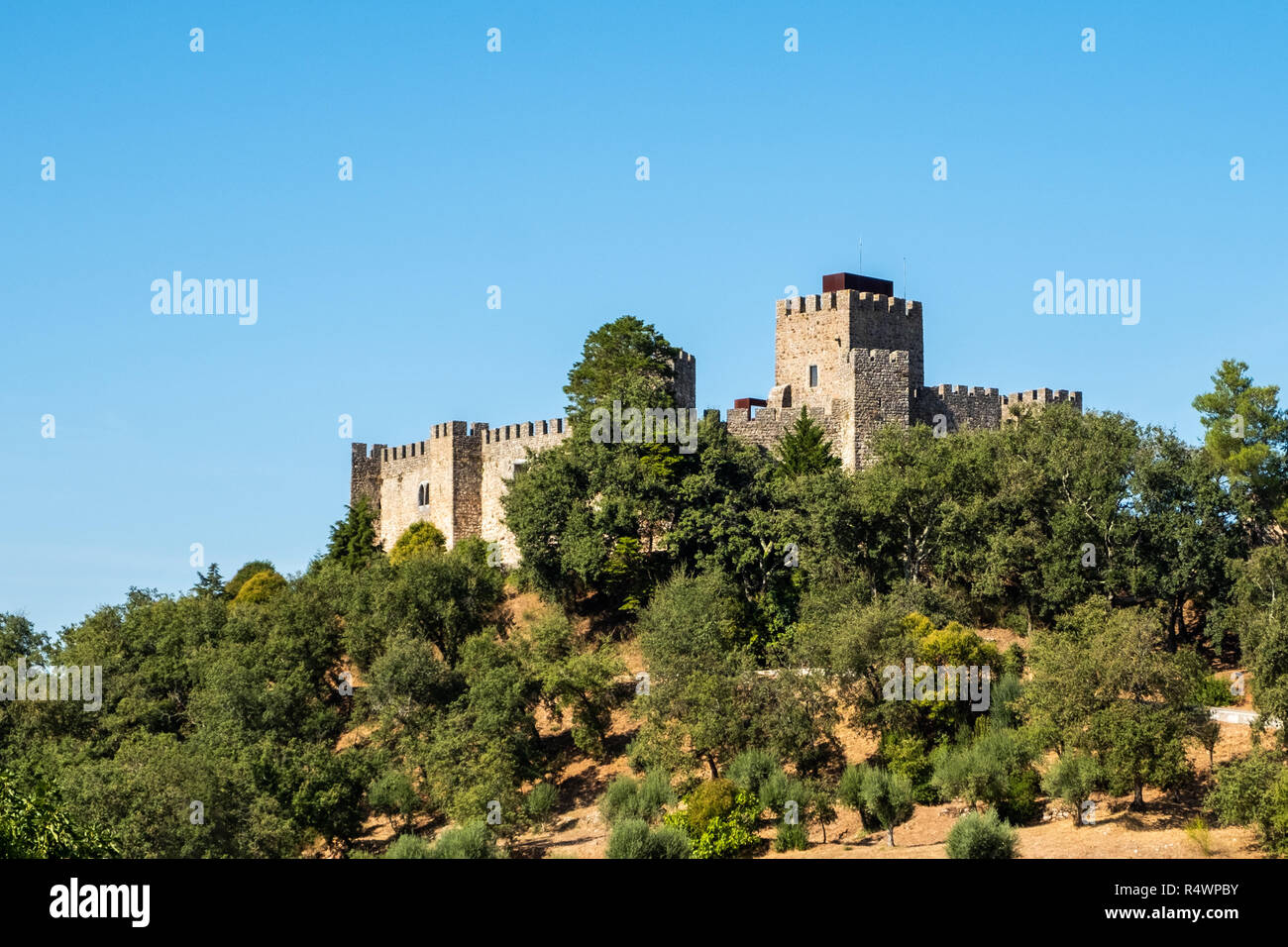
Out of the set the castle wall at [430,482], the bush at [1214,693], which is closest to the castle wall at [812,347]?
the castle wall at [430,482]

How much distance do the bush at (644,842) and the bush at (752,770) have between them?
2.56 m

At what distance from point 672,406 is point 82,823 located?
24.6 metres

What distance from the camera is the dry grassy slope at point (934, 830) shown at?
32.6 metres

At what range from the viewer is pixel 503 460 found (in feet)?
200

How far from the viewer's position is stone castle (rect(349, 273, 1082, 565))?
5375 cm

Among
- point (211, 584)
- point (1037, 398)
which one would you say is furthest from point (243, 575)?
point (1037, 398)

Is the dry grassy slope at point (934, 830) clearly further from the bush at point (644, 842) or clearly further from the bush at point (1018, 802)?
the bush at point (644, 842)

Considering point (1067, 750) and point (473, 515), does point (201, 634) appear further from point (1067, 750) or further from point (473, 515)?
point (1067, 750)

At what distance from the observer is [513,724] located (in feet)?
139

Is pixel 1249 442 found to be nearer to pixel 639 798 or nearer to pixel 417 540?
pixel 639 798

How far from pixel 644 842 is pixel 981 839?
7158 mm
